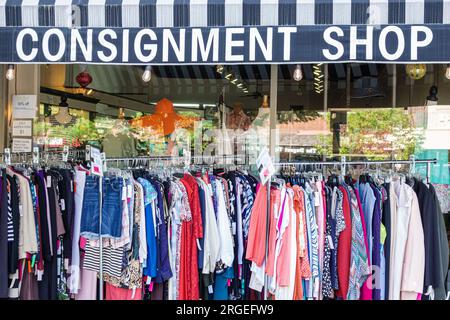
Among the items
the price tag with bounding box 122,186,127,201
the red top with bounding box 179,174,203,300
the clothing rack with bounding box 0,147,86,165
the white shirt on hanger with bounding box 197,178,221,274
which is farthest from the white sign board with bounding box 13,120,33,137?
the white shirt on hanger with bounding box 197,178,221,274

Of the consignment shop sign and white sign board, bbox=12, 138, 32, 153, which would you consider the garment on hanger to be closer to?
the consignment shop sign

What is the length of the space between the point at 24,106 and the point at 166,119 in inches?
82.4

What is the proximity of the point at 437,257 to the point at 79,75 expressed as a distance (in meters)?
5.82

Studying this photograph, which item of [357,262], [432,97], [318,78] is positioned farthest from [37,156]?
[432,97]

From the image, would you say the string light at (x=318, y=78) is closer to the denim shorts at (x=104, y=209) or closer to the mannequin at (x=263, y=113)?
the mannequin at (x=263, y=113)

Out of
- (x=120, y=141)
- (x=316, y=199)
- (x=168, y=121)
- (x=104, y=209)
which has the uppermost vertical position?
(x=168, y=121)

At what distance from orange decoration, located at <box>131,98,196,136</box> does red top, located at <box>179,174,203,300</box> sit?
10.9 feet

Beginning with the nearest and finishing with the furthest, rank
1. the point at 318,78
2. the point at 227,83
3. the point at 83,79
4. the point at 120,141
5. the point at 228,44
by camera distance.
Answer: the point at 228,44 < the point at 318,78 < the point at 83,79 < the point at 227,83 < the point at 120,141

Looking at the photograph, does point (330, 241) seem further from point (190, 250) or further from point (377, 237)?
point (190, 250)

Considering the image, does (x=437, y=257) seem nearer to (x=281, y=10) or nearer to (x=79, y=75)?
(x=281, y=10)

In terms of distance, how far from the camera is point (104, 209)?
4.53 meters

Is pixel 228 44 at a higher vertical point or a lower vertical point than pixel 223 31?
lower

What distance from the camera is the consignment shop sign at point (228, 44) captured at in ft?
13.1

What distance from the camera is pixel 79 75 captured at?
7.84 metres
